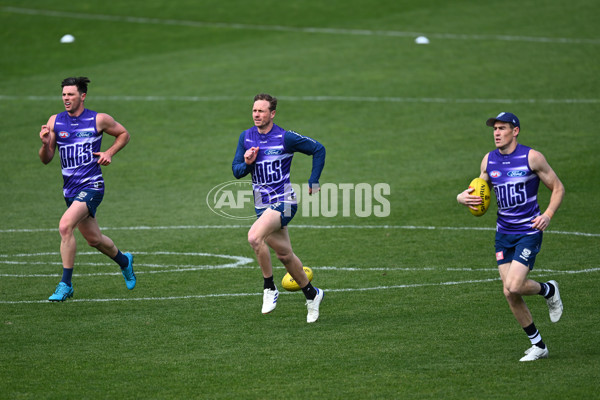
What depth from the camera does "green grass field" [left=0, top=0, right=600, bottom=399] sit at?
9391 millimetres

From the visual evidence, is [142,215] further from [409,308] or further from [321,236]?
[409,308]

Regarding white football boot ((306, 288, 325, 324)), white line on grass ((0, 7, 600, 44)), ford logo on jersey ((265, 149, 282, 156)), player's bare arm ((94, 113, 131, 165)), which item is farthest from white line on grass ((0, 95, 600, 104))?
white football boot ((306, 288, 325, 324))

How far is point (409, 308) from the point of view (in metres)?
11.8

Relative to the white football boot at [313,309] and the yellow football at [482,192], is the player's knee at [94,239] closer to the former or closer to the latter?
the white football boot at [313,309]

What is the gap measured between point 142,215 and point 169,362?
9512 millimetres

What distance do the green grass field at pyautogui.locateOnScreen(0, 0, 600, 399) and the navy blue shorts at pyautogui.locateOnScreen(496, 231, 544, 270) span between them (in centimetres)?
98

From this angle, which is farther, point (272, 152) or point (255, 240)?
point (272, 152)

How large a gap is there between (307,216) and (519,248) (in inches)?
370

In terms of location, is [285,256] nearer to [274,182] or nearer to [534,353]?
[274,182]

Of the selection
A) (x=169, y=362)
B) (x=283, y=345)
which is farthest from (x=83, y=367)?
(x=283, y=345)

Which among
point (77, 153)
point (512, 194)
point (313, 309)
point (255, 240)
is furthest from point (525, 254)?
point (77, 153)

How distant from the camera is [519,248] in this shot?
960 centimetres

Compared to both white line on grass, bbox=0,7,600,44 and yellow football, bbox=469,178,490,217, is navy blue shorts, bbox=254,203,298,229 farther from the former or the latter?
white line on grass, bbox=0,7,600,44

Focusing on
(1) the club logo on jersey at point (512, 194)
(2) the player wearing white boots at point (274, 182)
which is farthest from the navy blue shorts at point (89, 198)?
(1) the club logo on jersey at point (512, 194)
